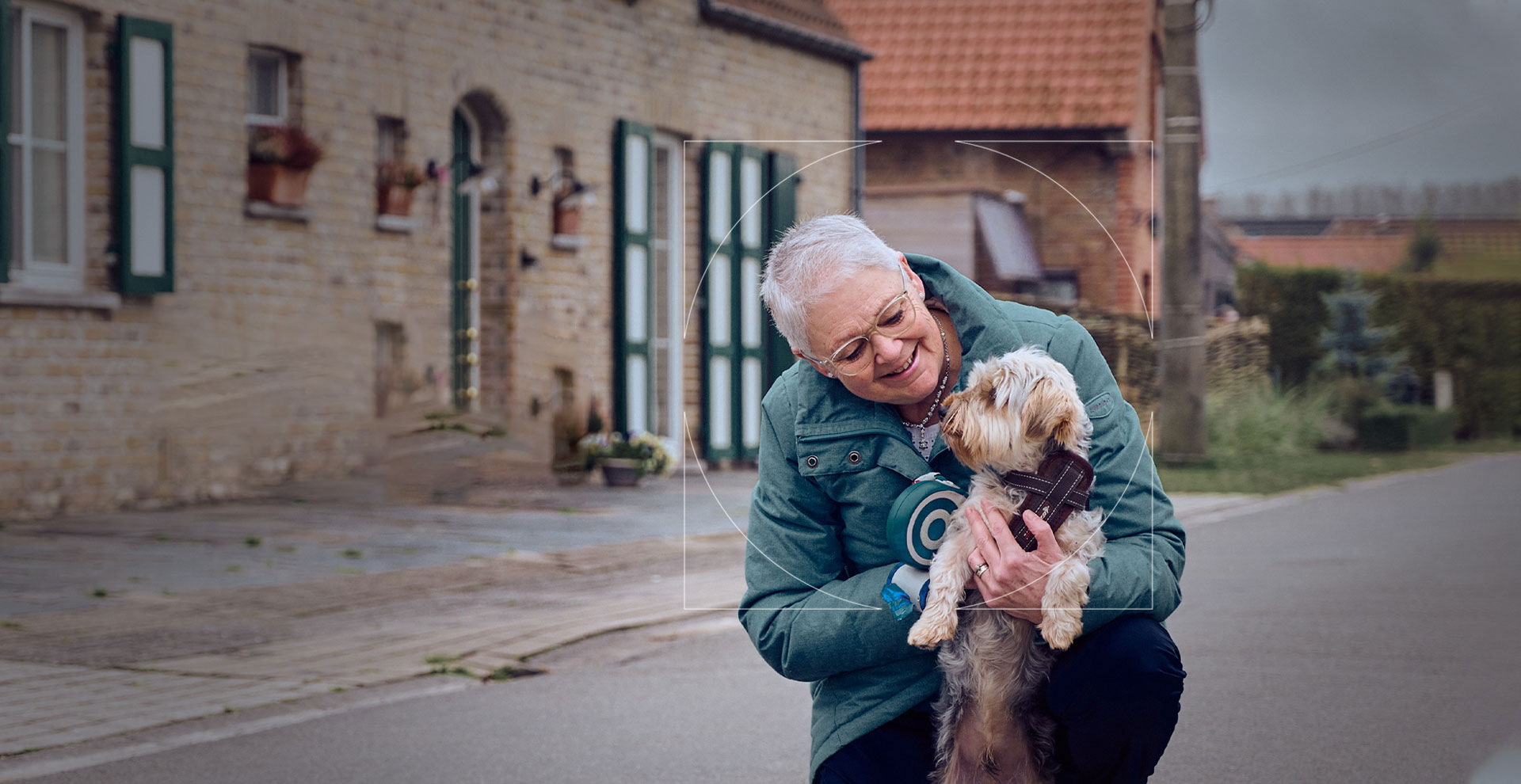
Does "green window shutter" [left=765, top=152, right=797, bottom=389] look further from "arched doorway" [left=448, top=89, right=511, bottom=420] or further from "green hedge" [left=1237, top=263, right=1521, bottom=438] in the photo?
"arched doorway" [left=448, top=89, right=511, bottom=420]

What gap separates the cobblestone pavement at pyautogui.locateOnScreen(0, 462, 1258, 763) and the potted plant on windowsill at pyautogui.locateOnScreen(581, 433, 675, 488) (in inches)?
67.5

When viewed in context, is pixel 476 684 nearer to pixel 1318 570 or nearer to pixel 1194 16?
pixel 1194 16

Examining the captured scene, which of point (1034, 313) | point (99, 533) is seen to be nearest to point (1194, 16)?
point (1034, 313)

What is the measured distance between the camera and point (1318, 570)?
10414 mm

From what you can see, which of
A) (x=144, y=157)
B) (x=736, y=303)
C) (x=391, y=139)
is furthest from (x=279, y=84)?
(x=736, y=303)

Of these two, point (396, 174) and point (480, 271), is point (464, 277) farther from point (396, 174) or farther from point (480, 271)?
point (396, 174)

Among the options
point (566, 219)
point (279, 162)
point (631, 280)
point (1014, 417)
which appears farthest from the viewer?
point (631, 280)

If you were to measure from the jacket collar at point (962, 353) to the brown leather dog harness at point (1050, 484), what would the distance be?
0.24 m

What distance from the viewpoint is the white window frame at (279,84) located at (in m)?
13.4

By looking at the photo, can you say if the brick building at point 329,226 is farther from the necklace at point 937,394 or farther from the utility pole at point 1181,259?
the necklace at point 937,394

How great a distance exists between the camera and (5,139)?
36.9 ft

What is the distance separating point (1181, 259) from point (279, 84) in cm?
1102

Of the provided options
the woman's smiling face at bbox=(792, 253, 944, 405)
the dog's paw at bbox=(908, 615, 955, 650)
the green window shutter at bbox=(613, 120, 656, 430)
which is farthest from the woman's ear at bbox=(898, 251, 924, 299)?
the green window shutter at bbox=(613, 120, 656, 430)

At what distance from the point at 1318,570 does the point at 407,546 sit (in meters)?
5.75
